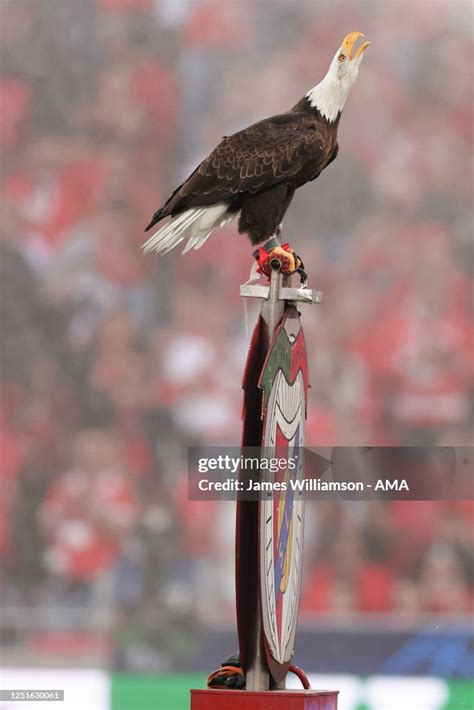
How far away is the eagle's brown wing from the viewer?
242 cm

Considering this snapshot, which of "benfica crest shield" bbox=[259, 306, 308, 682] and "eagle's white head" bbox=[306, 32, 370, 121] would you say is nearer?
"benfica crest shield" bbox=[259, 306, 308, 682]

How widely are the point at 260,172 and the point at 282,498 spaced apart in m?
0.66

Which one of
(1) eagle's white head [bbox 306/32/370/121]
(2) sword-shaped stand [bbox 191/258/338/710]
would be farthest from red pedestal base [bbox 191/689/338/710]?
(1) eagle's white head [bbox 306/32/370/121]

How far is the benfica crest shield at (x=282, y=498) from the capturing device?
2.10 m

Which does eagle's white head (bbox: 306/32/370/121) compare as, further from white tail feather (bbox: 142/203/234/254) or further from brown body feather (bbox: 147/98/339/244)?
white tail feather (bbox: 142/203/234/254)

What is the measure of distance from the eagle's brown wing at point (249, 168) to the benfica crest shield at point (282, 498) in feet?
1.06

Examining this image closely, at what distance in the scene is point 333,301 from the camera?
672 cm

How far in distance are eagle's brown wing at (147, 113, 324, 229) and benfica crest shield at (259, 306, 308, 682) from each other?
0.32m

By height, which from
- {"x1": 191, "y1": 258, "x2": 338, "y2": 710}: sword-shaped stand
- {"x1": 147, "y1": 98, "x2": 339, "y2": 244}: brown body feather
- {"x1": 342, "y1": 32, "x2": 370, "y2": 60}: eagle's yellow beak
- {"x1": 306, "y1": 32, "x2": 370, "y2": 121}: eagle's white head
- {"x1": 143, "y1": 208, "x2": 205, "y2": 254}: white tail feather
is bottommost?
{"x1": 191, "y1": 258, "x2": 338, "y2": 710}: sword-shaped stand

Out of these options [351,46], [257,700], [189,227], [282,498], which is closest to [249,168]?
[189,227]

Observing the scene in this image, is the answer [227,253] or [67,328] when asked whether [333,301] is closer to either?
[227,253]

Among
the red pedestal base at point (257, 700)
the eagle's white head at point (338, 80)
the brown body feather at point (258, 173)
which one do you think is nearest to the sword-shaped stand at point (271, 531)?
the red pedestal base at point (257, 700)

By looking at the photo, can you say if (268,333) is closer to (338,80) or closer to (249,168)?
(249,168)

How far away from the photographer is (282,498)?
2146 millimetres
